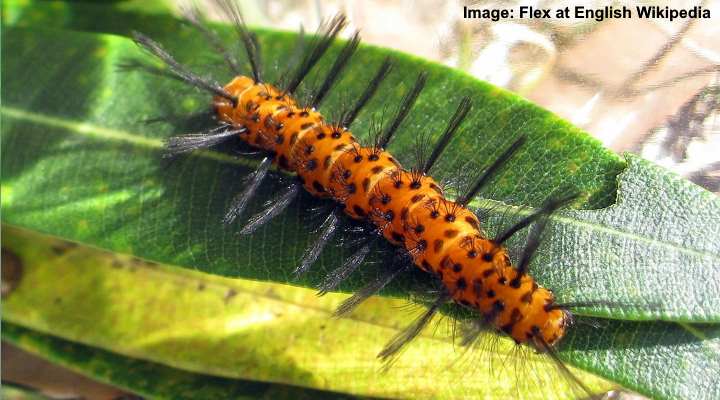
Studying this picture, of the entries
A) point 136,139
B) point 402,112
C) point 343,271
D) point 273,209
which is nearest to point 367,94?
point 402,112

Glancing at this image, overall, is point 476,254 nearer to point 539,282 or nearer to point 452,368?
point 539,282

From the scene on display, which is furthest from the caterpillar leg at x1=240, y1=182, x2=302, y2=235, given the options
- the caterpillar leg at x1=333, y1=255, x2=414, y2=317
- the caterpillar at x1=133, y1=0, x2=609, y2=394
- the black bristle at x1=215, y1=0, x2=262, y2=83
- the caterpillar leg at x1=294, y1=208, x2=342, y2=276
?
the black bristle at x1=215, y1=0, x2=262, y2=83

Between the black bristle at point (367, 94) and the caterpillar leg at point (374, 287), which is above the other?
the black bristle at point (367, 94)

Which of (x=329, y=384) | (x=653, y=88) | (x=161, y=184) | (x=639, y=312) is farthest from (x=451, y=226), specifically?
(x=653, y=88)

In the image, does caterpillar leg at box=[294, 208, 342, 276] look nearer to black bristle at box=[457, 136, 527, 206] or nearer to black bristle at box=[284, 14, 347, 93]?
black bristle at box=[457, 136, 527, 206]

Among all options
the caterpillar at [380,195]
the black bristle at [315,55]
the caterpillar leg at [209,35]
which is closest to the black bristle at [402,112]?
the caterpillar at [380,195]

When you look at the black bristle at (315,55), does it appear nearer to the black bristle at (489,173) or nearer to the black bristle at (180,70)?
the black bristle at (180,70)

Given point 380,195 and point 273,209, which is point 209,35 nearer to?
point 273,209
